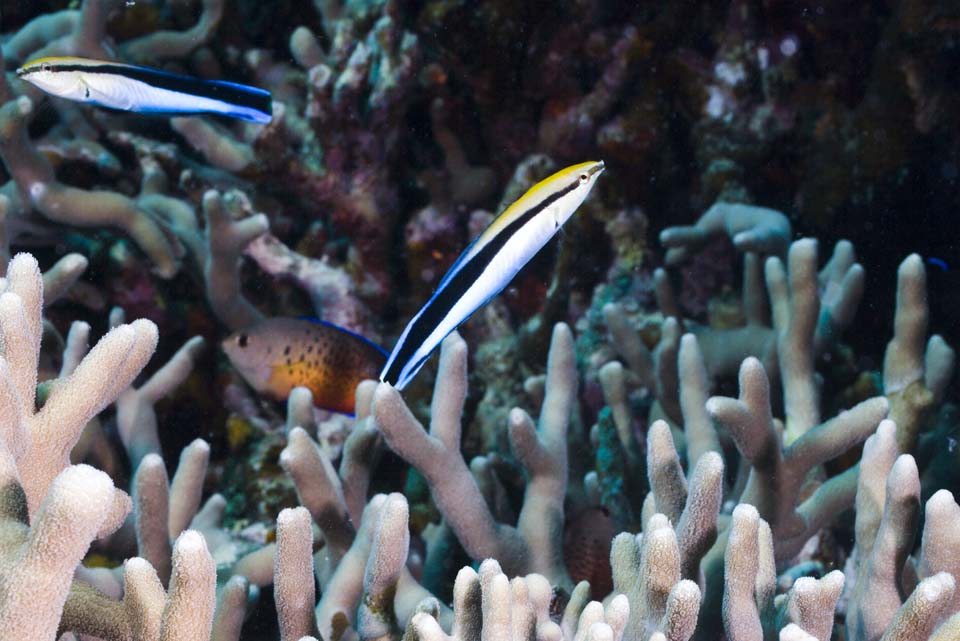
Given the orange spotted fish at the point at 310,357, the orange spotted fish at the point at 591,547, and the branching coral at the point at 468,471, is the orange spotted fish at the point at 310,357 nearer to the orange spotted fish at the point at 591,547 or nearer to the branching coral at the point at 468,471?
the branching coral at the point at 468,471

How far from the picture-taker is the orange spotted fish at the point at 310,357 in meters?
3.33

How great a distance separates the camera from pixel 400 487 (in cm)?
379

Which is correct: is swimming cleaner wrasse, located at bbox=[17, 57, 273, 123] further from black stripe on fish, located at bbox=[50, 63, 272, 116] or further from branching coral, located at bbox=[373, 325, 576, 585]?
branching coral, located at bbox=[373, 325, 576, 585]

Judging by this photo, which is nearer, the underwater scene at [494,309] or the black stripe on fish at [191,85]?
the underwater scene at [494,309]

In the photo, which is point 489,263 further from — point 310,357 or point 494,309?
point 494,309

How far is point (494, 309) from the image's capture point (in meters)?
4.68

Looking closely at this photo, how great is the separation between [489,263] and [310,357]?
1.87 m

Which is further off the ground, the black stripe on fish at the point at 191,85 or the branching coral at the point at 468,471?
the black stripe on fish at the point at 191,85

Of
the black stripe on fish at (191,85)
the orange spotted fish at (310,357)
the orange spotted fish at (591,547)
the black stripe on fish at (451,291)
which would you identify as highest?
the black stripe on fish at (191,85)

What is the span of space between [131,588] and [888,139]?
412cm

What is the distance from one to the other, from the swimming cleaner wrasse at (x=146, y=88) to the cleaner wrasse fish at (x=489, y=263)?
1.21 m

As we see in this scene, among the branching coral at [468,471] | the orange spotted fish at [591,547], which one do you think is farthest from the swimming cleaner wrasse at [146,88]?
the orange spotted fish at [591,547]

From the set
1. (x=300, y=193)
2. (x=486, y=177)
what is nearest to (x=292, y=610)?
(x=300, y=193)

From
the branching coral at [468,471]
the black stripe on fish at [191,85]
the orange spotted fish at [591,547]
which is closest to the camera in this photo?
the branching coral at [468,471]
